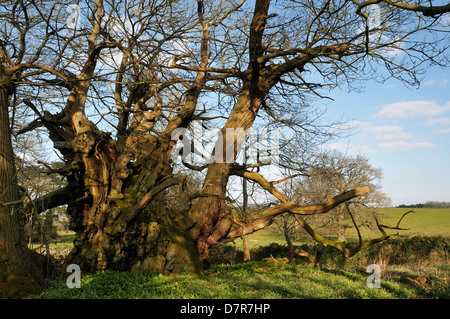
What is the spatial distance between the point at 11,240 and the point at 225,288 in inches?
154

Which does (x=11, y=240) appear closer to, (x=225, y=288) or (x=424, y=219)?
(x=225, y=288)

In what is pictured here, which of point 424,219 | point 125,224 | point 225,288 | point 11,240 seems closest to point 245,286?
point 225,288

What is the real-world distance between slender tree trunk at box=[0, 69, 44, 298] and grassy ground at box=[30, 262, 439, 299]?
1.18ft

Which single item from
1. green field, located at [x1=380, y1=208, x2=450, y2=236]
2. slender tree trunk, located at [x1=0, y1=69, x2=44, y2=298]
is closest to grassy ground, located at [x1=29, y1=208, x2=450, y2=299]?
slender tree trunk, located at [x1=0, y1=69, x2=44, y2=298]

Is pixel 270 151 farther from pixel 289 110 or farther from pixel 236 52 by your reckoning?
pixel 236 52

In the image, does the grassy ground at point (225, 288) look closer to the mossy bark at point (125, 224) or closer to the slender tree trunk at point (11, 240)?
the slender tree trunk at point (11, 240)

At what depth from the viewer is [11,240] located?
545cm

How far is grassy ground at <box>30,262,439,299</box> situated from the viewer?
5555 mm

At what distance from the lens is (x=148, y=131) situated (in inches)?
387

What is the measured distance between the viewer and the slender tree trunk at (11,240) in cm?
521

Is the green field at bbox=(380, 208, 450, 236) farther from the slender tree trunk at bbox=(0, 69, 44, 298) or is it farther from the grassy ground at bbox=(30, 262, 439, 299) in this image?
the slender tree trunk at bbox=(0, 69, 44, 298)

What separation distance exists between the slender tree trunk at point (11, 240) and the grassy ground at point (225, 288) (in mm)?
360

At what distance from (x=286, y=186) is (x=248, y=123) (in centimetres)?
573

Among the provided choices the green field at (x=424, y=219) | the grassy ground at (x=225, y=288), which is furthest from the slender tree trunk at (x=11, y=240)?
the green field at (x=424, y=219)
